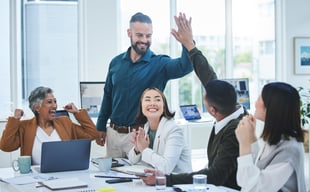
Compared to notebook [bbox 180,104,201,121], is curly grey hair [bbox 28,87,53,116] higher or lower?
higher

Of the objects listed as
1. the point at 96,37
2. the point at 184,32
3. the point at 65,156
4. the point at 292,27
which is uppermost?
the point at 292,27

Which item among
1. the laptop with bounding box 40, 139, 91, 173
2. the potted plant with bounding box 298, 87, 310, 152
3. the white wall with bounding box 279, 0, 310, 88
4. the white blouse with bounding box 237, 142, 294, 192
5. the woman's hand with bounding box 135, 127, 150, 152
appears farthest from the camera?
the white wall with bounding box 279, 0, 310, 88

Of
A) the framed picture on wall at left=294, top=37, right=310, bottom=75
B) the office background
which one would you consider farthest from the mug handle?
the framed picture on wall at left=294, top=37, right=310, bottom=75

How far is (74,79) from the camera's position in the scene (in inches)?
251

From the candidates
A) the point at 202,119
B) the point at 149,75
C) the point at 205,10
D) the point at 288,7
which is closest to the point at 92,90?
the point at 202,119

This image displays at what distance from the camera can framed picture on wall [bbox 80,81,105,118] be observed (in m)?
5.62

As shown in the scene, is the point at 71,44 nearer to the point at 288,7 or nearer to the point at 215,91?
the point at 288,7

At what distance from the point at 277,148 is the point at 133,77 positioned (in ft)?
5.61

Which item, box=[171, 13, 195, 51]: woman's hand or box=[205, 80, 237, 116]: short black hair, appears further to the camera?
box=[171, 13, 195, 51]: woman's hand

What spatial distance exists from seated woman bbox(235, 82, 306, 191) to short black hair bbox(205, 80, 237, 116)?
37 centimetres

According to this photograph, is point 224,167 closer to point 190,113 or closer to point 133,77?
point 133,77

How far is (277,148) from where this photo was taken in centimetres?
218

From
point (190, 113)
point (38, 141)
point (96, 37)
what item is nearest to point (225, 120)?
point (38, 141)

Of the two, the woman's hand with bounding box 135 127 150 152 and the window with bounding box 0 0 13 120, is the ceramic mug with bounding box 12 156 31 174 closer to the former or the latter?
the woman's hand with bounding box 135 127 150 152
